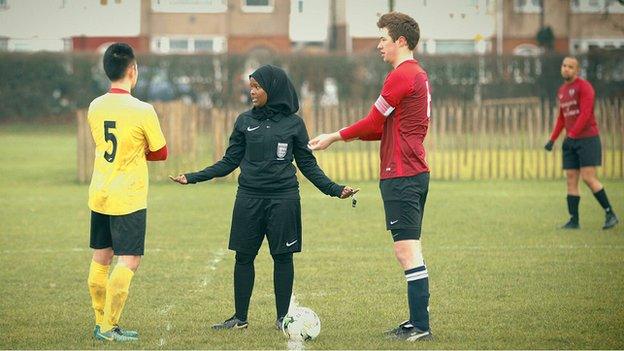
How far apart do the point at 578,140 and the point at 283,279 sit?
7.73 m

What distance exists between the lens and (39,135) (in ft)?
131

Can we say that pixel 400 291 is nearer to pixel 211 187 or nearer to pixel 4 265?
pixel 4 265

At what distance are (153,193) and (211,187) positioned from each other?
1.63 m

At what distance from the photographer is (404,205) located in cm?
855

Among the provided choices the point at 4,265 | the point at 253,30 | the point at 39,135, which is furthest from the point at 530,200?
the point at 253,30

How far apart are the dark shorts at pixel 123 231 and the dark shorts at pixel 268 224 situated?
2.53 ft

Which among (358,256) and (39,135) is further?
(39,135)

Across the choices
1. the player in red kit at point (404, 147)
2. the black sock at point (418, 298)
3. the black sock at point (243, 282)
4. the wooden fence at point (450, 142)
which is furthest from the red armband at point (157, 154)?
the wooden fence at point (450, 142)

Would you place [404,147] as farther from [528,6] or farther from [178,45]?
[528,6]

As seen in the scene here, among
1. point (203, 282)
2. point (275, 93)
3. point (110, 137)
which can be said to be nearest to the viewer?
point (110, 137)

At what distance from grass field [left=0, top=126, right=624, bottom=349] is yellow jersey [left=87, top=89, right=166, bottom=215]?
100 centimetres

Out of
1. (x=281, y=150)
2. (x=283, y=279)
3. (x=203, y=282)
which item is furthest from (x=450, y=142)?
(x=281, y=150)

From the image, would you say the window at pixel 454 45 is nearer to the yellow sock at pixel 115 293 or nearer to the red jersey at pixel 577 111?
the red jersey at pixel 577 111

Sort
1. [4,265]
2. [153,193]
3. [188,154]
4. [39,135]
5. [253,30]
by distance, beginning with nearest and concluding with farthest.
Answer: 1. [4,265]
2. [153,193]
3. [188,154]
4. [39,135]
5. [253,30]
